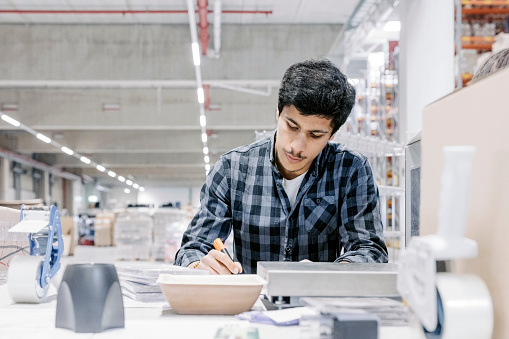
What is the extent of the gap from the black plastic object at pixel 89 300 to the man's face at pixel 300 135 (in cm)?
94

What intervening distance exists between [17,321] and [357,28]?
8.14 meters

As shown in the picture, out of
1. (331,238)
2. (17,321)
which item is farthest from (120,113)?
(17,321)

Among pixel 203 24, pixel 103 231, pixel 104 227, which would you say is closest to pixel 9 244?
pixel 203 24

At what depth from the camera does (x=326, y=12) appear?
8328 mm

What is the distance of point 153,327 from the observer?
3.28ft

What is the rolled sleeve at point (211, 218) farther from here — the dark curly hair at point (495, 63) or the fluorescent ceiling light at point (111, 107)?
the fluorescent ceiling light at point (111, 107)

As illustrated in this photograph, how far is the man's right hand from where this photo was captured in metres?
1.53

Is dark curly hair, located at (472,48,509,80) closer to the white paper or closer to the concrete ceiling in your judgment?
the white paper

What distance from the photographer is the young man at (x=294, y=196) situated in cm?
182

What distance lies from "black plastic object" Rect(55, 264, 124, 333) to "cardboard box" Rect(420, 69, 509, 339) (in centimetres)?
56

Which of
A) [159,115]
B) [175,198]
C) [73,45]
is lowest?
[175,198]

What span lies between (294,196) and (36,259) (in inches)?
38.4

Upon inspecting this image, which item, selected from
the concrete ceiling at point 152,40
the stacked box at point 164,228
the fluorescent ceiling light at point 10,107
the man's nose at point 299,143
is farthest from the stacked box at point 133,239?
the man's nose at point 299,143

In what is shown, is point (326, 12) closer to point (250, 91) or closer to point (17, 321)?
point (250, 91)
